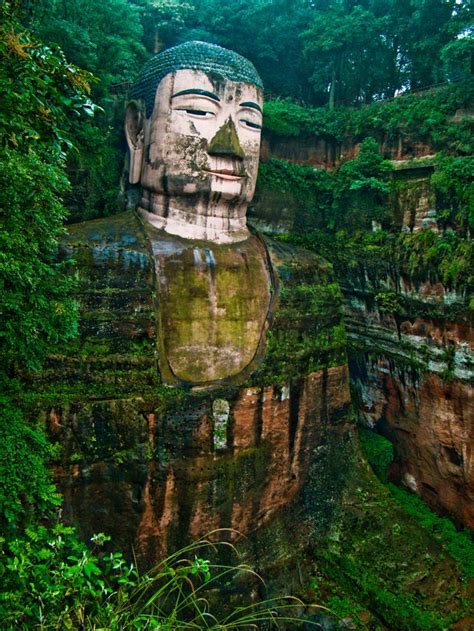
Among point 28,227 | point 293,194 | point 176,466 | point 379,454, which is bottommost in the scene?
point 379,454

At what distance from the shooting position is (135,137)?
8.88m

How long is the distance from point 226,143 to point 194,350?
11.5 feet

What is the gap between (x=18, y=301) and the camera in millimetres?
5043

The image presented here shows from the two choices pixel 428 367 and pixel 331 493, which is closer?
pixel 331 493

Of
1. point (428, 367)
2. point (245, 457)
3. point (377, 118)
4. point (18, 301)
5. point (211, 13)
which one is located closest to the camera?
point (18, 301)

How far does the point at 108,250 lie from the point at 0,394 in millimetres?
2728

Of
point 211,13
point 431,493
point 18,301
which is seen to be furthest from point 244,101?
point 211,13

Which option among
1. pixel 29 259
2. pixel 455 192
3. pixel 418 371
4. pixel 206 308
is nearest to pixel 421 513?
pixel 418 371

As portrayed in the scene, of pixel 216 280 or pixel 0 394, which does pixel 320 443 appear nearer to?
pixel 216 280

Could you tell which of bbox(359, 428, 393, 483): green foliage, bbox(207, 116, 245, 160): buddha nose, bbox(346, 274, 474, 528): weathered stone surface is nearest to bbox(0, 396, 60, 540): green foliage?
bbox(207, 116, 245, 160): buddha nose

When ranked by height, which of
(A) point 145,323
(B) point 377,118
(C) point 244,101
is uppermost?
(B) point 377,118

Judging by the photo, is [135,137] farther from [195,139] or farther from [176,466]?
[176,466]

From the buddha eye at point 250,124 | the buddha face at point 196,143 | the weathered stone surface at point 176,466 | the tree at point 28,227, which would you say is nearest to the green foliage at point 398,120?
the buddha eye at point 250,124

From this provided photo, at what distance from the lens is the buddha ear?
8789 mm
